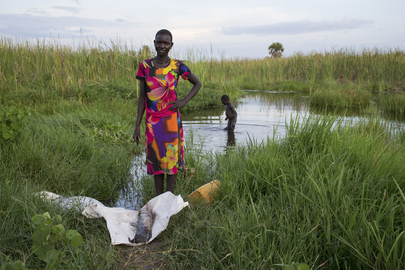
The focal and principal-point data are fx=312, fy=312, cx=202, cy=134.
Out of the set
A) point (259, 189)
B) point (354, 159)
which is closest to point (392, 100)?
point (354, 159)

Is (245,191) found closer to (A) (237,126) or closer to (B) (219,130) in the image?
(B) (219,130)

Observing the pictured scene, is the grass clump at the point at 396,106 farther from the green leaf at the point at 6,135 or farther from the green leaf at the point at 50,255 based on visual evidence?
the green leaf at the point at 50,255

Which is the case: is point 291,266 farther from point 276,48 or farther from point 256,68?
point 276,48

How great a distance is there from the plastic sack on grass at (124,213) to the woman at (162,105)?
0.40m

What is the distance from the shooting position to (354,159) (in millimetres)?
3199

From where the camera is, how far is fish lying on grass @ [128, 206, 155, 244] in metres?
2.62

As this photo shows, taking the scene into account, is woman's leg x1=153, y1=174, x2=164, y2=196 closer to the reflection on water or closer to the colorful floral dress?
the colorful floral dress

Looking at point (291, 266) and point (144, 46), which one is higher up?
point (144, 46)

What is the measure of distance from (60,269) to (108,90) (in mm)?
7858

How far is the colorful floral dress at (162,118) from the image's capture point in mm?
3061

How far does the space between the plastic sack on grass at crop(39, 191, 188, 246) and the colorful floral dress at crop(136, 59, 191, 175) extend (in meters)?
0.39

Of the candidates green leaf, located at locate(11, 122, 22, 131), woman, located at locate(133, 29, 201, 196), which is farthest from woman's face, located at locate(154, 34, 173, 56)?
green leaf, located at locate(11, 122, 22, 131)

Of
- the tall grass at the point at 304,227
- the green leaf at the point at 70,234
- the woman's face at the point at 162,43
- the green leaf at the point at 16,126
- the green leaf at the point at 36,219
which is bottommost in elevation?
the tall grass at the point at 304,227

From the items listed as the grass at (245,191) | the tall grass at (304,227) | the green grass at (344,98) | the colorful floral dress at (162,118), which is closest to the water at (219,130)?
the grass at (245,191)
